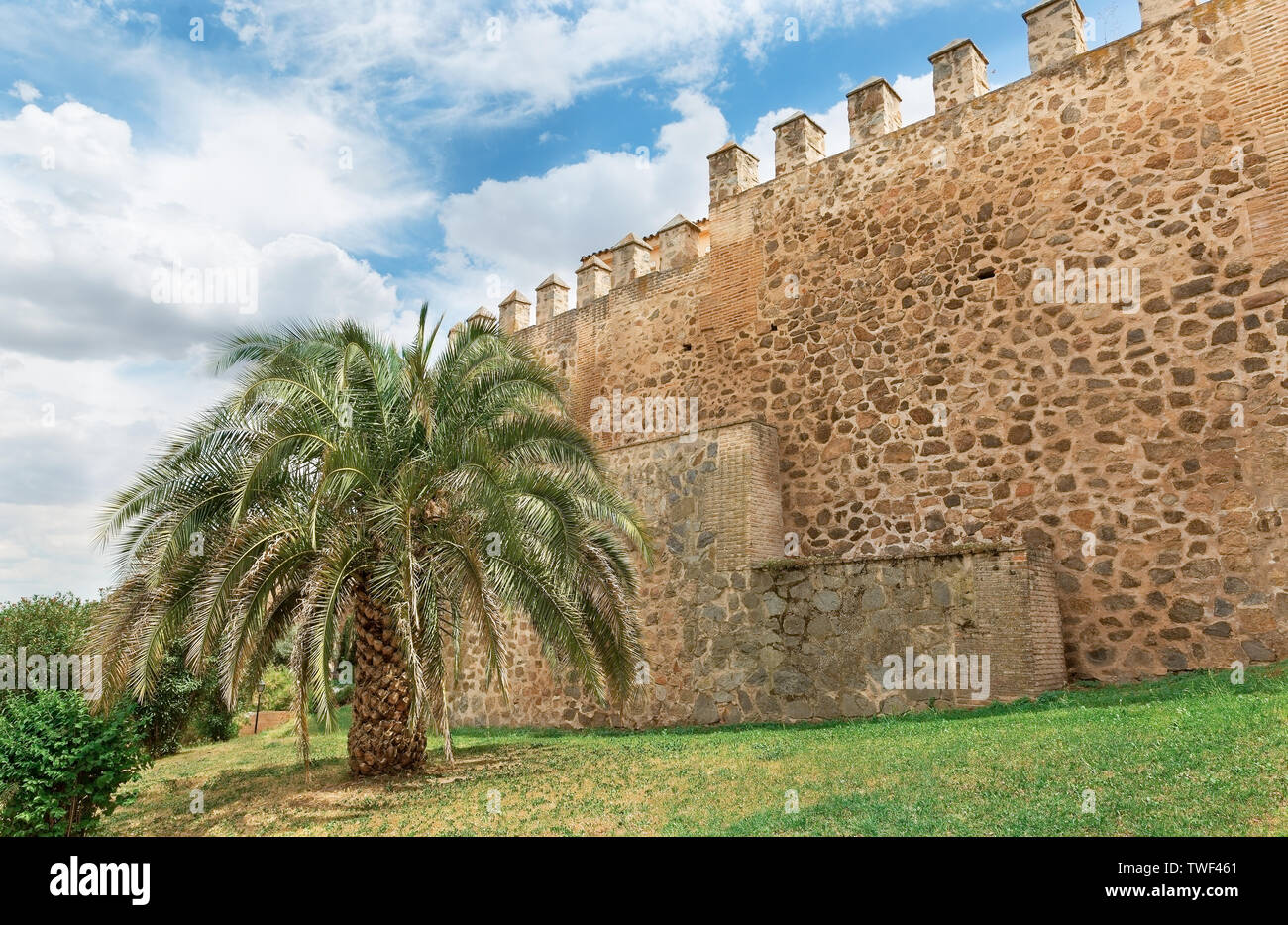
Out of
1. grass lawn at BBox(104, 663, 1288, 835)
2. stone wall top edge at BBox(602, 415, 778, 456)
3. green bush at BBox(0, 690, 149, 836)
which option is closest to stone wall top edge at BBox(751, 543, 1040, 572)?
grass lawn at BBox(104, 663, 1288, 835)

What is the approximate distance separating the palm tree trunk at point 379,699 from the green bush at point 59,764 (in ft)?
6.34

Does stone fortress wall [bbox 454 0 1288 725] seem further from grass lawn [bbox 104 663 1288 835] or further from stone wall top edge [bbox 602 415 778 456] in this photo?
grass lawn [bbox 104 663 1288 835]

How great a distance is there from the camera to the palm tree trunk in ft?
26.7

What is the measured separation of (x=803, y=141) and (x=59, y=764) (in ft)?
34.6

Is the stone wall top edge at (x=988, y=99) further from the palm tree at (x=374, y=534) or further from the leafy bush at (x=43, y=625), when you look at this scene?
the leafy bush at (x=43, y=625)

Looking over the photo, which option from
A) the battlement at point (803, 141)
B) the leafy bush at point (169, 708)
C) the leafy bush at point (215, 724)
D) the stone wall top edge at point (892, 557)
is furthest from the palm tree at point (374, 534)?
the leafy bush at point (215, 724)

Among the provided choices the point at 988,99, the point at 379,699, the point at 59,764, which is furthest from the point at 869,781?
the point at 988,99

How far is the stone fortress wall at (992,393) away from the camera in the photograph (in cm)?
805

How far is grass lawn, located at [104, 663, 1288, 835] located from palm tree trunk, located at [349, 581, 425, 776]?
0.79 feet

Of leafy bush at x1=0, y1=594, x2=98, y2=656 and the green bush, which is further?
leafy bush at x1=0, y1=594, x2=98, y2=656

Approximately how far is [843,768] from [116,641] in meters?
6.34
